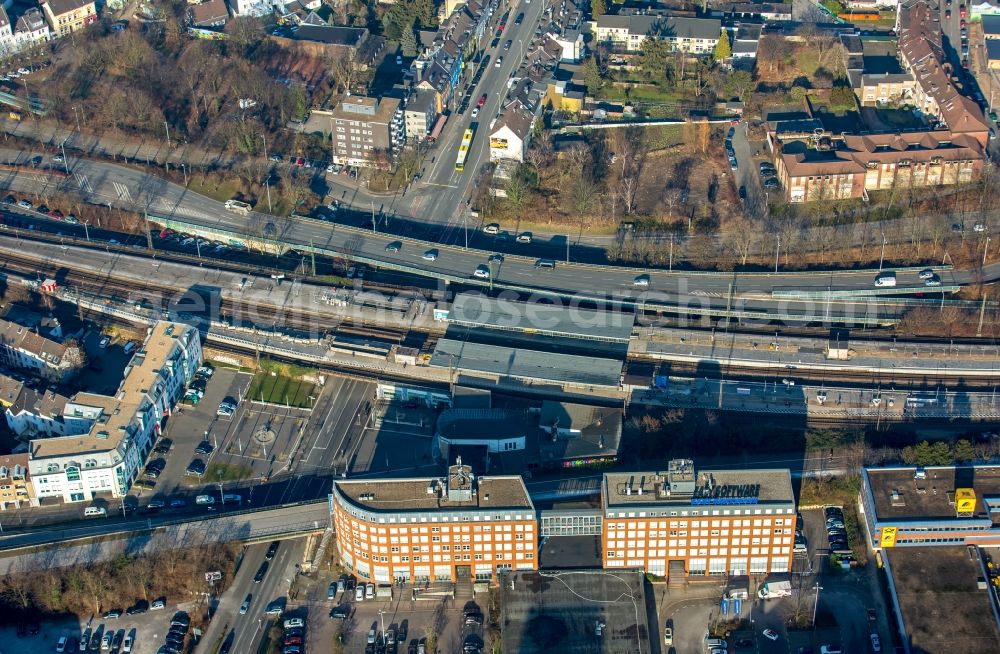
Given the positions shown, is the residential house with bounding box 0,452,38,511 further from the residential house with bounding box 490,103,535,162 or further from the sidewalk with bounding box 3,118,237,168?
the residential house with bounding box 490,103,535,162

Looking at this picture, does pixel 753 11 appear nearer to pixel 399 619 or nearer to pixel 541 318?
pixel 541 318

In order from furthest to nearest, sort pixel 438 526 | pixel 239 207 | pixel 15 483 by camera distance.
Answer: pixel 239 207 → pixel 15 483 → pixel 438 526

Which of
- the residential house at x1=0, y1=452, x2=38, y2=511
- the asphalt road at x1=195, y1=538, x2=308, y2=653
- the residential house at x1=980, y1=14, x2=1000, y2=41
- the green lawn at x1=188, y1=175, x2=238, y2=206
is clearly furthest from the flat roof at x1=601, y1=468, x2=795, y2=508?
the residential house at x1=980, y1=14, x2=1000, y2=41

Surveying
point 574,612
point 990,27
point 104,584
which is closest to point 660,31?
point 990,27

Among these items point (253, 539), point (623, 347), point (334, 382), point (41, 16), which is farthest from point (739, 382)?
point (41, 16)

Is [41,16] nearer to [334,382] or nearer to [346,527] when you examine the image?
[334,382]

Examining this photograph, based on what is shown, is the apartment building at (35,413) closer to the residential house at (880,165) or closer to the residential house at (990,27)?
the residential house at (880,165)
